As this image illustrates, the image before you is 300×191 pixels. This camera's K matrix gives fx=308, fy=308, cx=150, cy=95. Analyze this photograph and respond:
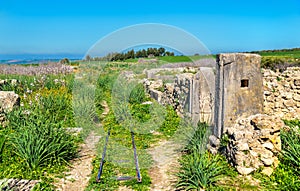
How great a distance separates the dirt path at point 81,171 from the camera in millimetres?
5207

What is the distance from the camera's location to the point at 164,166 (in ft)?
20.1

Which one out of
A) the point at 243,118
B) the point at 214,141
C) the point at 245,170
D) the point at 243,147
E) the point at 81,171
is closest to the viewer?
the point at 245,170

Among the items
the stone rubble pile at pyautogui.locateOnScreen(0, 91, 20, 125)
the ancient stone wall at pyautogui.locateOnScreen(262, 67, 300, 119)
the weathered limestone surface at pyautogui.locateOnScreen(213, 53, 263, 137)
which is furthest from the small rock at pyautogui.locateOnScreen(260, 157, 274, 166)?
the stone rubble pile at pyautogui.locateOnScreen(0, 91, 20, 125)

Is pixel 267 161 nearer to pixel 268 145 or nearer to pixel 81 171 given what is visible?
pixel 268 145

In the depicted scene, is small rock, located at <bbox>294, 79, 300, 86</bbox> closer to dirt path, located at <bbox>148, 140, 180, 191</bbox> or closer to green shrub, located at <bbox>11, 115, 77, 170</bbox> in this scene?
dirt path, located at <bbox>148, 140, 180, 191</bbox>

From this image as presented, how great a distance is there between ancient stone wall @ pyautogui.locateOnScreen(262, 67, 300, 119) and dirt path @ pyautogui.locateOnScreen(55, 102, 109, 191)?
18.6ft

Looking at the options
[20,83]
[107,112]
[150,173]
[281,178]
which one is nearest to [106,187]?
[150,173]

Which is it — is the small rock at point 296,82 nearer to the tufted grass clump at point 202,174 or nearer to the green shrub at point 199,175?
the tufted grass clump at point 202,174

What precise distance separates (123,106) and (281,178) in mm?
6678

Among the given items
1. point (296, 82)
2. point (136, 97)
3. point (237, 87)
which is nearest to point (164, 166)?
point (237, 87)

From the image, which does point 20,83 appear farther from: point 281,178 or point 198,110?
point 281,178

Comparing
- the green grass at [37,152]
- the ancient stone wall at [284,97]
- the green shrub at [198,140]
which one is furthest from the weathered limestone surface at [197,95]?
the green grass at [37,152]

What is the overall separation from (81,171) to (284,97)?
6946 mm

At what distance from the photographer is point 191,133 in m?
6.85
